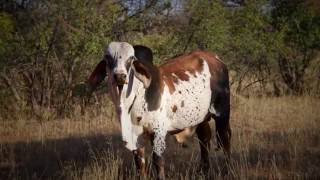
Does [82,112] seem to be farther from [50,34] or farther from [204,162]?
[204,162]

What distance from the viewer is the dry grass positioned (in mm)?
6488

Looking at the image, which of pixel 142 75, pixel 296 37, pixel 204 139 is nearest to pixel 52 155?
pixel 204 139

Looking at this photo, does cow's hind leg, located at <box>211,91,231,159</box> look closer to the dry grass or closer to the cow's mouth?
the dry grass

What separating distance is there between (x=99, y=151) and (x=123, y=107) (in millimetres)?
2759

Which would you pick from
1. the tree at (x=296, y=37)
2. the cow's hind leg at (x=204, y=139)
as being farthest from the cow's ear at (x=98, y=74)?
the tree at (x=296, y=37)

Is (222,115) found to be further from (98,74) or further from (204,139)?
(98,74)

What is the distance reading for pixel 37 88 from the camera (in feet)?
38.8

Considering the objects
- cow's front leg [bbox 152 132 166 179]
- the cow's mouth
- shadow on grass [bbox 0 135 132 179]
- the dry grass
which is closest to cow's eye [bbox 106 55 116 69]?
the cow's mouth

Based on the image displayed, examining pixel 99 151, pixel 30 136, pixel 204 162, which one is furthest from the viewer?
pixel 30 136

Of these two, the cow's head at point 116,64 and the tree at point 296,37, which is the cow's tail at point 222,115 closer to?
the cow's head at point 116,64

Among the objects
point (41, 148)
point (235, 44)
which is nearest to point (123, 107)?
point (41, 148)

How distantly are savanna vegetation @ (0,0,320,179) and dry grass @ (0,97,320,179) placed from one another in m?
0.02

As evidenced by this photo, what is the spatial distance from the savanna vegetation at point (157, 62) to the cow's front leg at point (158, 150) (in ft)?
1.81

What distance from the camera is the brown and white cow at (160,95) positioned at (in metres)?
5.41
